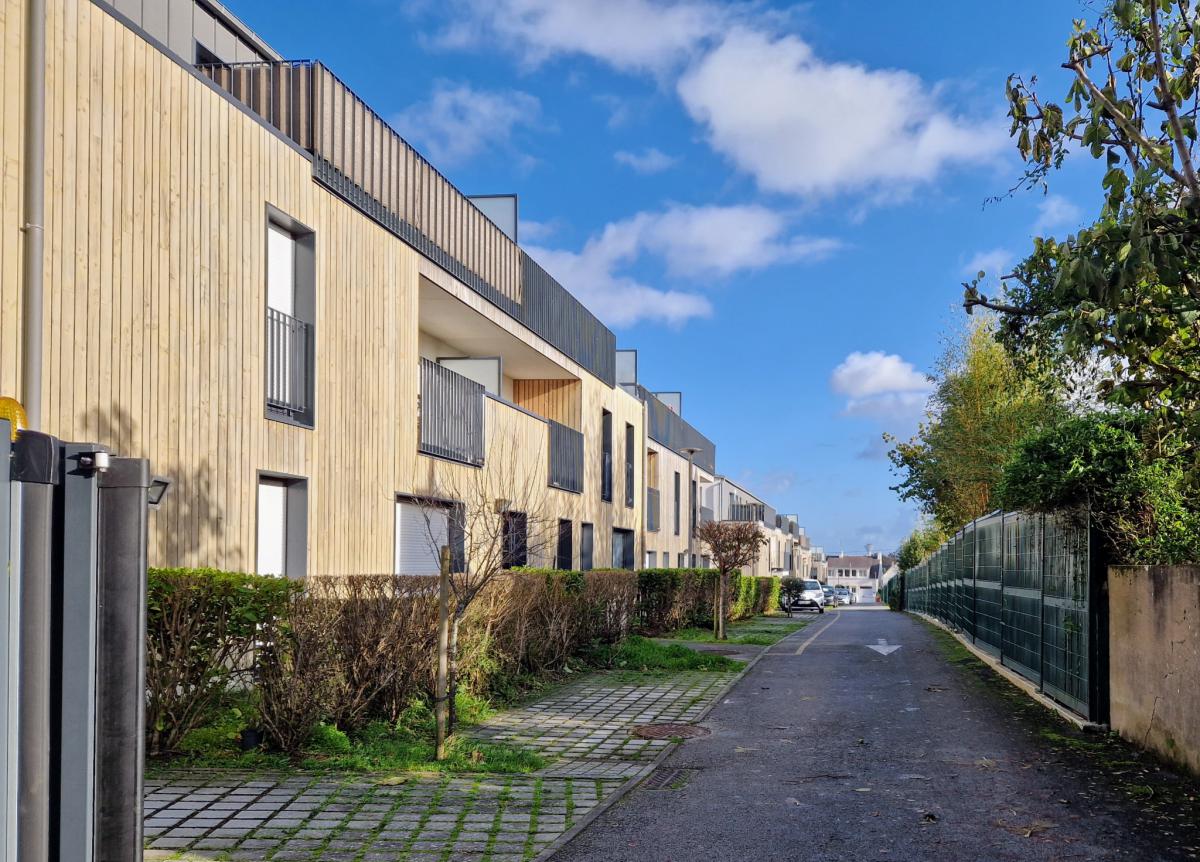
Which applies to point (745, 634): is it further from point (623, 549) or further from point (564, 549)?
point (623, 549)

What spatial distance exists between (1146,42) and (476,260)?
12.5 meters

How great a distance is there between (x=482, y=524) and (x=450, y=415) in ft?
5.63

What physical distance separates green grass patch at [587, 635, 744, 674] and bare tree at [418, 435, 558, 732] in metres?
1.88

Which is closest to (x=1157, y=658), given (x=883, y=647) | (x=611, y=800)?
(x=611, y=800)

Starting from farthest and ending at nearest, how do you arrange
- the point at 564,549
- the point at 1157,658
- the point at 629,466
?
the point at 629,466, the point at 564,549, the point at 1157,658

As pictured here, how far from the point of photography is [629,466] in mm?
31078

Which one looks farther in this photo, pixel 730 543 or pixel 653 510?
pixel 653 510

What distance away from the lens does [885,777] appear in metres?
8.02

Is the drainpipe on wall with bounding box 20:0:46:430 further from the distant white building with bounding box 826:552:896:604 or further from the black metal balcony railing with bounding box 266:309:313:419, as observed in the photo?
the distant white building with bounding box 826:552:896:604

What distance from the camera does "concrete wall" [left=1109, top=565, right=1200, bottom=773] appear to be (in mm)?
7730

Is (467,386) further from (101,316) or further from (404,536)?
(101,316)

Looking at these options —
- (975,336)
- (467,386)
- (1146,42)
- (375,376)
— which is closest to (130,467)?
(1146,42)

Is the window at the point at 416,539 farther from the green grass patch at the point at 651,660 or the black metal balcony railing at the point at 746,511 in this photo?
the black metal balcony railing at the point at 746,511

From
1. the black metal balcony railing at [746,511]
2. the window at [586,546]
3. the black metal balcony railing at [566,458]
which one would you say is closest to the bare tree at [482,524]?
the black metal balcony railing at [566,458]
